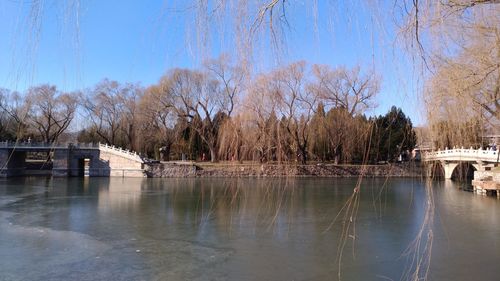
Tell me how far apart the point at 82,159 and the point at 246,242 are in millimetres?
35118

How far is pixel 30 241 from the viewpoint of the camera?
34.1 ft

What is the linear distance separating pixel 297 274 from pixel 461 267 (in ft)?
10.3

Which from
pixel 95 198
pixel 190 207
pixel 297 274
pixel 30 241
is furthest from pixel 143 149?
pixel 297 274

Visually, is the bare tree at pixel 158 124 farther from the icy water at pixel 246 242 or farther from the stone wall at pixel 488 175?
the stone wall at pixel 488 175

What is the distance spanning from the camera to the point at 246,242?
994 cm

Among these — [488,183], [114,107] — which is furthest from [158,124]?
[488,183]

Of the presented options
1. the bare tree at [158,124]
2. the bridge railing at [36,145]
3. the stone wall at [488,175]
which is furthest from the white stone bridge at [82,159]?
the stone wall at [488,175]

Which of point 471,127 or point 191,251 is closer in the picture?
point 471,127

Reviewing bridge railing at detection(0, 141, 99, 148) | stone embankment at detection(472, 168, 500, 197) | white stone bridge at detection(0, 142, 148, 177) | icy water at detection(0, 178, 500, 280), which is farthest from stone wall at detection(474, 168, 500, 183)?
bridge railing at detection(0, 141, 99, 148)

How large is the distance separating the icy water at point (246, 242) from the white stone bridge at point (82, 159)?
70.2 ft

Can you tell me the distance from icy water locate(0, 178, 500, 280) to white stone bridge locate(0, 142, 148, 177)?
2138 centimetres

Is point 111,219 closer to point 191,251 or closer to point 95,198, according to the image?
point 191,251

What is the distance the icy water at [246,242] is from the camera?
306 inches

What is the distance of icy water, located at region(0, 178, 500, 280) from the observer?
7.76 meters
